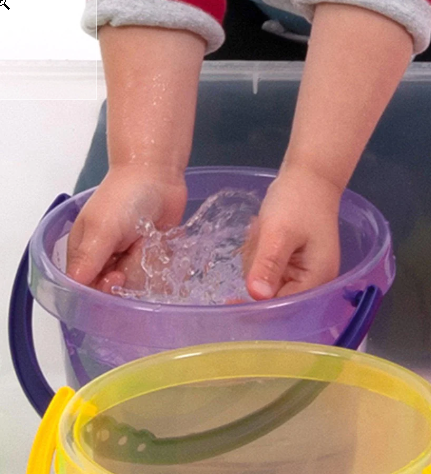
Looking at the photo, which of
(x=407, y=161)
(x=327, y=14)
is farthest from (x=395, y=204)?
(x=327, y=14)

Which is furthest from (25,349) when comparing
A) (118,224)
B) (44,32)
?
(44,32)

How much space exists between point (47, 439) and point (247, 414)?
139mm

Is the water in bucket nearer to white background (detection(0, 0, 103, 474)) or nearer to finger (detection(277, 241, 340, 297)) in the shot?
finger (detection(277, 241, 340, 297))

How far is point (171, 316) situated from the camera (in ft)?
1.63

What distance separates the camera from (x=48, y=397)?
23.6 inches

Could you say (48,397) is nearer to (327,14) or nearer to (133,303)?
(133,303)

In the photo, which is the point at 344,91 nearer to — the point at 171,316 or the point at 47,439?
the point at 171,316

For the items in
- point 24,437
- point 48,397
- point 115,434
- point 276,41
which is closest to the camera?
point 115,434

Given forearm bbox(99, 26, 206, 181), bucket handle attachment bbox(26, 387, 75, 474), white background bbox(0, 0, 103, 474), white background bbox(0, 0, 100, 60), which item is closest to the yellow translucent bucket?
bucket handle attachment bbox(26, 387, 75, 474)

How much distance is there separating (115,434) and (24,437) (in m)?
0.33

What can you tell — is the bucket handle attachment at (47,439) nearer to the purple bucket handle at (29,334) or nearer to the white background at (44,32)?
the purple bucket handle at (29,334)

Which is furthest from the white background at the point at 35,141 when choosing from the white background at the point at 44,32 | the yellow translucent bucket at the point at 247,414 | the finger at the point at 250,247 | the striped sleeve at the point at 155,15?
the yellow translucent bucket at the point at 247,414

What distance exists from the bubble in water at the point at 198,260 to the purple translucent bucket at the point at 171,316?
57 mm

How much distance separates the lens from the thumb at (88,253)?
59 cm
